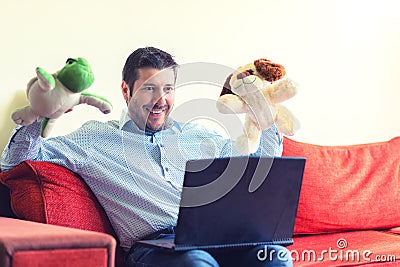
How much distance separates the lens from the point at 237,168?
1.76 metres

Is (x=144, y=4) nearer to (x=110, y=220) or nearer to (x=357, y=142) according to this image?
(x=110, y=220)

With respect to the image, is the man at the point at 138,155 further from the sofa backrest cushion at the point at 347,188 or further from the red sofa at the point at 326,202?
the sofa backrest cushion at the point at 347,188

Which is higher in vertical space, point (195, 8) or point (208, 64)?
point (195, 8)

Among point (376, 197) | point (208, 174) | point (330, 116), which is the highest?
point (208, 174)

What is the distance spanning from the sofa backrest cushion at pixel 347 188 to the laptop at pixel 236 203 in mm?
638

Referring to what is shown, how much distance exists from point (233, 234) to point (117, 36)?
0.89 meters

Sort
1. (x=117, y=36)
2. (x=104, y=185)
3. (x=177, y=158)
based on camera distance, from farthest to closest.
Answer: (x=117, y=36)
(x=177, y=158)
(x=104, y=185)

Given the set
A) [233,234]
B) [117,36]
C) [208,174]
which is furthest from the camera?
[117,36]

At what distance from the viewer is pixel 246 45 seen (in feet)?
9.12

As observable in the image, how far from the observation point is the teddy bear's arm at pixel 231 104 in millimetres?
1904

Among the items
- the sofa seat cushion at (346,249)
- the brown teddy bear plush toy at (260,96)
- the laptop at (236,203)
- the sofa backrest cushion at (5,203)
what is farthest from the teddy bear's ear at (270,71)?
the sofa backrest cushion at (5,203)

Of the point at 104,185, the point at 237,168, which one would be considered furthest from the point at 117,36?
the point at 237,168

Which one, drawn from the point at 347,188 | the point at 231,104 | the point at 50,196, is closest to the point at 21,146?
the point at 50,196

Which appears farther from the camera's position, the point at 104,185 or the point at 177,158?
the point at 177,158
